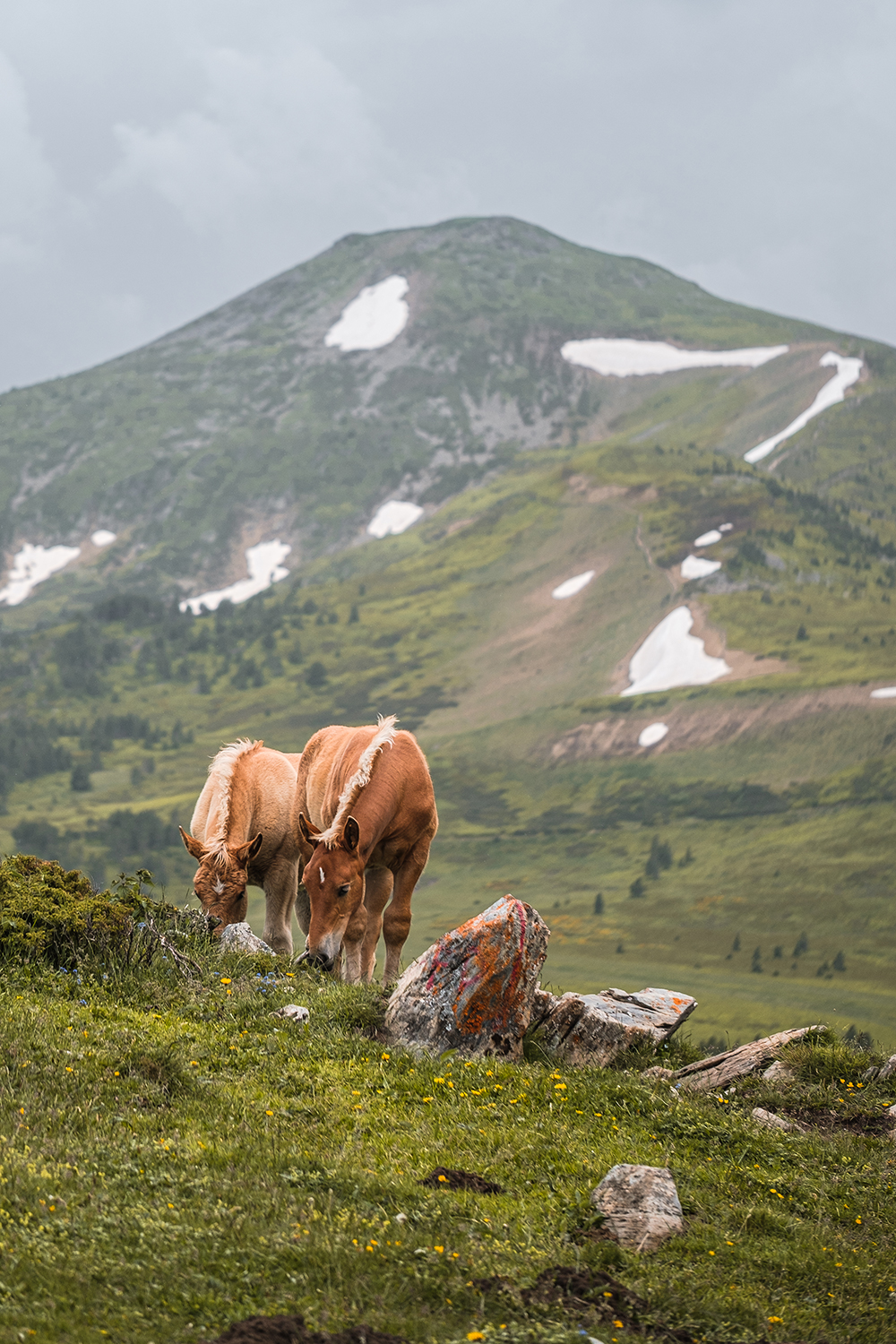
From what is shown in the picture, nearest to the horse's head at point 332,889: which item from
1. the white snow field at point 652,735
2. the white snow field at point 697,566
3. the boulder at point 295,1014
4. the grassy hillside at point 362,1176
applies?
the grassy hillside at point 362,1176

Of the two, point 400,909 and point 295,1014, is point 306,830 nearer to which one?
point 400,909

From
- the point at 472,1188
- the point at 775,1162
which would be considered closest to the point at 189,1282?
the point at 472,1188

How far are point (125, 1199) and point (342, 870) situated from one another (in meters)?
7.34

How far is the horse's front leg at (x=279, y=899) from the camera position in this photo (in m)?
20.7

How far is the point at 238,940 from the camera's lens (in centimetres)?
1694

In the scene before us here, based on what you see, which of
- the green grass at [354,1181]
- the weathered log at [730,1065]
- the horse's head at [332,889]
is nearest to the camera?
the green grass at [354,1181]

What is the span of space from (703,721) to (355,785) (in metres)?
145

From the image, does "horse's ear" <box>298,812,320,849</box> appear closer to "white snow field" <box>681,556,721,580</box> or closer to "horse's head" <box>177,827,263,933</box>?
"horse's head" <box>177,827,263,933</box>

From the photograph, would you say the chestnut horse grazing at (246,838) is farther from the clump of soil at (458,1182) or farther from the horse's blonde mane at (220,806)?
the clump of soil at (458,1182)

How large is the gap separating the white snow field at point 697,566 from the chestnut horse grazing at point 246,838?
584 feet

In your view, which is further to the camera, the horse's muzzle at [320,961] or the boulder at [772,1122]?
the horse's muzzle at [320,961]

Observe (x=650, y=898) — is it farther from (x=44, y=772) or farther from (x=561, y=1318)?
(x=561, y=1318)

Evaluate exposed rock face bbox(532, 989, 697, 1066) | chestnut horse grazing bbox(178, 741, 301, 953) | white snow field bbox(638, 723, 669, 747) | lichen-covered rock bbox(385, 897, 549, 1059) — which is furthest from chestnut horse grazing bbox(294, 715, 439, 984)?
white snow field bbox(638, 723, 669, 747)

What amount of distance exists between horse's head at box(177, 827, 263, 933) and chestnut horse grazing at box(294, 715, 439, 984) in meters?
1.30
